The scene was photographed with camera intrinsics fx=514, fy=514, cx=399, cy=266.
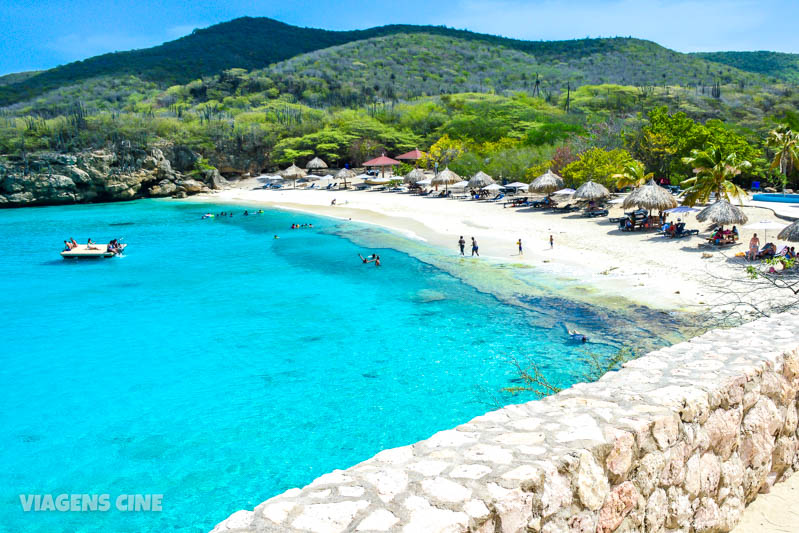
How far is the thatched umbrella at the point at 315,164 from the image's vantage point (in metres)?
62.8

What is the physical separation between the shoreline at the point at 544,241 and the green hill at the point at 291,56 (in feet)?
249

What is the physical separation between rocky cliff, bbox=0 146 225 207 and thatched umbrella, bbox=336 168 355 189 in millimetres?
A: 15072

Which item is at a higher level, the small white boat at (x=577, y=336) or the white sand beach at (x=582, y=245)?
the white sand beach at (x=582, y=245)

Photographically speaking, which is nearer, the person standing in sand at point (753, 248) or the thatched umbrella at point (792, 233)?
the thatched umbrella at point (792, 233)

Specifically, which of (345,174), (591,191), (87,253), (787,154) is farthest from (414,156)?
(87,253)

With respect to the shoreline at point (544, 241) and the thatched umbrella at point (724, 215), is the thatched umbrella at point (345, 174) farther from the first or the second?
the thatched umbrella at point (724, 215)

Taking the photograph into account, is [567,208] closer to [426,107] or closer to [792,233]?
[792,233]

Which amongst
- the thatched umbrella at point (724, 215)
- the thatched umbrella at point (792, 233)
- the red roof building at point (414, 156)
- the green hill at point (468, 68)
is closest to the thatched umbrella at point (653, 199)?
the thatched umbrella at point (724, 215)

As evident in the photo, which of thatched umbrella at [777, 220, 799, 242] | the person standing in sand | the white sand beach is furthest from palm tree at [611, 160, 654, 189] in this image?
thatched umbrella at [777, 220, 799, 242]

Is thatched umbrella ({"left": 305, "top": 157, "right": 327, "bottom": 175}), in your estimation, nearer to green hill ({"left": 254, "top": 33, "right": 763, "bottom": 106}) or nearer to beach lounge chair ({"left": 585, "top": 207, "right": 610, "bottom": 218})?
green hill ({"left": 254, "top": 33, "right": 763, "bottom": 106})

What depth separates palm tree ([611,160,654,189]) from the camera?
112ft

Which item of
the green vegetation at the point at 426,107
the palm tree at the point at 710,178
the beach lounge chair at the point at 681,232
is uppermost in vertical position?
the green vegetation at the point at 426,107

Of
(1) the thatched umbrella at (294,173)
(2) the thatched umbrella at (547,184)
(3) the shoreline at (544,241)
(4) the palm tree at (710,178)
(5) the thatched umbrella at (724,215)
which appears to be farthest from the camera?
(1) the thatched umbrella at (294,173)

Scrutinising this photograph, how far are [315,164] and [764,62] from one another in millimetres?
125447
